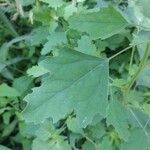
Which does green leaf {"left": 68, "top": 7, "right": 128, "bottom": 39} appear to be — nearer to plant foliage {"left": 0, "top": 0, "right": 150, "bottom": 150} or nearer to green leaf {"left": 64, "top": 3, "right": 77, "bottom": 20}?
plant foliage {"left": 0, "top": 0, "right": 150, "bottom": 150}

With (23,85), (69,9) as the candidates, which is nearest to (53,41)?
(69,9)

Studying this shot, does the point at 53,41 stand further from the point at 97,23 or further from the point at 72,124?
the point at 97,23

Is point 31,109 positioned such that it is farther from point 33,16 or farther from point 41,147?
point 33,16

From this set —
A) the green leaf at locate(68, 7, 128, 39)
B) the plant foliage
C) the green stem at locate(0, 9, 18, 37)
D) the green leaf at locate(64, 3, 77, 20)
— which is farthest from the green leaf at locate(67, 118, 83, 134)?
the green stem at locate(0, 9, 18, 37)

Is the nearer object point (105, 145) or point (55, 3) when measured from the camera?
point (105, 145)

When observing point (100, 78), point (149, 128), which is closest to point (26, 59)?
point (149, 128)
